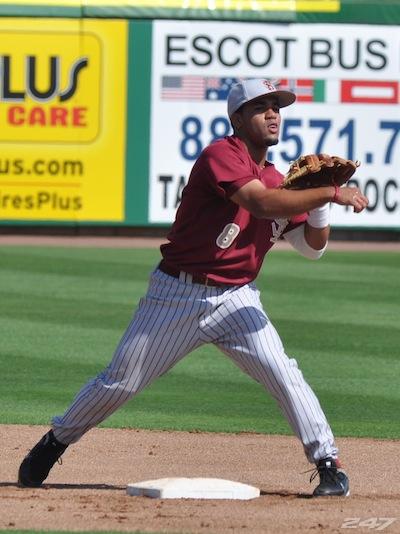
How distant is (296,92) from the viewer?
2084cm

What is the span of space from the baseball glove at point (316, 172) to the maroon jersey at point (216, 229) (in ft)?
0.53

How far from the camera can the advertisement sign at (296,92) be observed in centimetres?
2069

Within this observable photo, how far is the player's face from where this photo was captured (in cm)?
629

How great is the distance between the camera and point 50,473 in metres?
7.09

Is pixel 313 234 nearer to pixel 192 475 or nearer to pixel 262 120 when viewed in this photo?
pixel 262 120

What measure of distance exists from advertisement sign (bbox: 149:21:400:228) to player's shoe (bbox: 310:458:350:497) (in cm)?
1453

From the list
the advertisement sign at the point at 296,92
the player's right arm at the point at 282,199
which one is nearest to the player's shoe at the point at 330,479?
the player's right arm at the point at 282,199

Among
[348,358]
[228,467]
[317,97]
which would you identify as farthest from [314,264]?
[228,467]

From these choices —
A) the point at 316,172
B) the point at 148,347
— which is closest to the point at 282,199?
the point at 316,172

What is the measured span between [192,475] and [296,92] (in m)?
14.4

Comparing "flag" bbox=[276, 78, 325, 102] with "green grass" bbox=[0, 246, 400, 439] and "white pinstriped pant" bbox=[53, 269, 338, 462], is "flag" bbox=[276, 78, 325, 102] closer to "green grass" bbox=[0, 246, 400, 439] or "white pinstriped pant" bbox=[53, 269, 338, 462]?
"green grass" bbox=[0, 246, 400, 439]

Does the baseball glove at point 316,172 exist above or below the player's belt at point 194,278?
above

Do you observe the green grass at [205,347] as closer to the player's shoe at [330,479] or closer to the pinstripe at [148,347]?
the player's shoe at [330,479]

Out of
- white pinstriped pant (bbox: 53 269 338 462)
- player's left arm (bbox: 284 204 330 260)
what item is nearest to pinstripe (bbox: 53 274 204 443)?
white pinstriped pant (bbox: 53 269 338 462)
